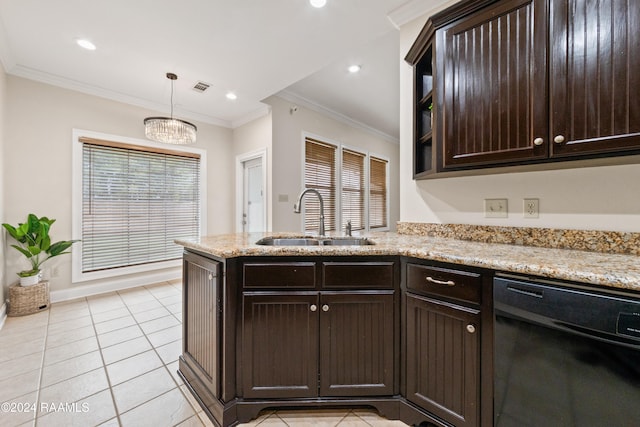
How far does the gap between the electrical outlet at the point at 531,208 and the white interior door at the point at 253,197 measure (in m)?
3.26

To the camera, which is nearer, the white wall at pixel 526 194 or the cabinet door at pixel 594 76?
the cabinet door at pixel 594 76

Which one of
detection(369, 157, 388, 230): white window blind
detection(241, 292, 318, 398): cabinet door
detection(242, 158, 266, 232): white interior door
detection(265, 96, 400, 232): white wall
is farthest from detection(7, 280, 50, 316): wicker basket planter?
detection(369, 157, 388, 230): white window blind

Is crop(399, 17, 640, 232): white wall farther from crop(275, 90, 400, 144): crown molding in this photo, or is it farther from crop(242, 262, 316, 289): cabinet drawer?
crop(275, 90, 400, 144): crown molding

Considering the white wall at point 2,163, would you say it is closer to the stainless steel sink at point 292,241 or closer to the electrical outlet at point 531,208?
the stainless steel sink at point 292,241

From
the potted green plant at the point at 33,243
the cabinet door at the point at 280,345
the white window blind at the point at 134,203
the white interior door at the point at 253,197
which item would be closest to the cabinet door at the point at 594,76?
the cabinet door at the point at 280,345

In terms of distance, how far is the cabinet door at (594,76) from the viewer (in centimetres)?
107

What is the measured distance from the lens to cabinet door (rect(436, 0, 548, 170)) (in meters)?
1.26

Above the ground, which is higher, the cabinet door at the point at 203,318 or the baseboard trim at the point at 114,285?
the cabinet door at the point at 203,318

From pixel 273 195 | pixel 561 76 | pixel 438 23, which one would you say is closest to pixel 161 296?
pixel 273 195

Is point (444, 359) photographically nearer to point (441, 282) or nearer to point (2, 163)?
point (441, 282)

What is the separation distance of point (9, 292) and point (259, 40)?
12.0 feet

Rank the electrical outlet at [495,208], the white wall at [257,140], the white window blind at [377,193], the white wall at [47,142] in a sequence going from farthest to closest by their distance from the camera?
the white window blind at [377,193] < the white wall at [257,140] < the white wall at [47,142] < the electrical outlet at [495,208]

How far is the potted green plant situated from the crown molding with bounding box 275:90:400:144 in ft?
10.4

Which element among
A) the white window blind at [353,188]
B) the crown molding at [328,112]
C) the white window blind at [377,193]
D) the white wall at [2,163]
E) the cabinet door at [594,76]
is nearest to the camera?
the cabinet door at [594,76]
